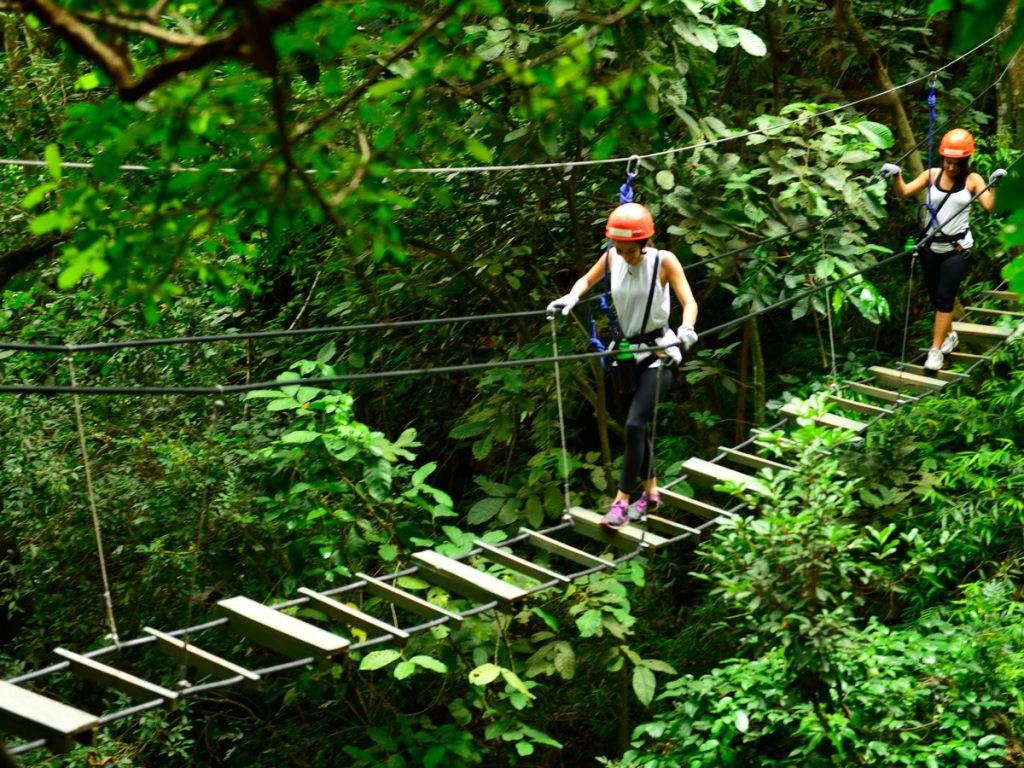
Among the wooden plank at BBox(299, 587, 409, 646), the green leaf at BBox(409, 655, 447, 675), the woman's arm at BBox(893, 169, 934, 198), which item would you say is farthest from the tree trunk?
the wooden plank at BBox(299, 587, 409, 646)

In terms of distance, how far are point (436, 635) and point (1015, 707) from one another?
2.01 meters

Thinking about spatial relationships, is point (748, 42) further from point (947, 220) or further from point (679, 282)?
point (947, 220)

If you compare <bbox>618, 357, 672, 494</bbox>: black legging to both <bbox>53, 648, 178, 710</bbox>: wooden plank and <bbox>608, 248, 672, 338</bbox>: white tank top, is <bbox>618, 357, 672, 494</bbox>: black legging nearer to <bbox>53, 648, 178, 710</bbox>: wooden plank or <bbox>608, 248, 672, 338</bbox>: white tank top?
<bbox>608, 248, 672, 338</bbox>: white tank top

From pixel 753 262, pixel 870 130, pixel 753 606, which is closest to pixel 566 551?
pixel 753 606

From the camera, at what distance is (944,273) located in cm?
527

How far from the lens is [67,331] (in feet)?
17.9

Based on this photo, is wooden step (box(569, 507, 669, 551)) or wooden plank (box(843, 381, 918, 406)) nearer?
wooden step (box(569, 507, 669, 551))

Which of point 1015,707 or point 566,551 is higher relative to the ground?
point 566,551

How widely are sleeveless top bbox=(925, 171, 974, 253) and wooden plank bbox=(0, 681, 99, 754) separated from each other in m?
3.85

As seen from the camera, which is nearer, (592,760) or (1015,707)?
(1015,707)

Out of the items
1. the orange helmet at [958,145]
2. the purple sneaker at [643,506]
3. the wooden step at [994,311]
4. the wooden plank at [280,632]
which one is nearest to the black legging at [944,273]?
the wooden step at [994,311]

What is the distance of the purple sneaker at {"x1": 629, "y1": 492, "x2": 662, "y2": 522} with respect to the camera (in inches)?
167

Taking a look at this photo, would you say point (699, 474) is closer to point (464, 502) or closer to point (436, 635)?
point (436, 635)

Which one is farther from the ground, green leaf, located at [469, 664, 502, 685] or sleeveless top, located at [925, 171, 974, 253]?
sleeveless top, located at [925, 171, 974, 253]
